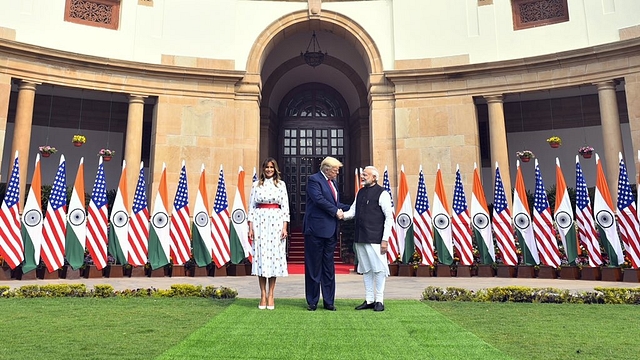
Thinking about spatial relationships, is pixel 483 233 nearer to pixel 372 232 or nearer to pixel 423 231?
pixel 423 231

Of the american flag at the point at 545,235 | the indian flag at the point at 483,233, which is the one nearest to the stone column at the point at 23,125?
the indian flag at the point at 483,233

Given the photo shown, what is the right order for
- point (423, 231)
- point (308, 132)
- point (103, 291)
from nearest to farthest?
point (103, 291) → point (423, 231) → point (308, 132)

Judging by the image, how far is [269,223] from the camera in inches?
226

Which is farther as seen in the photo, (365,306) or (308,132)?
(308,132)

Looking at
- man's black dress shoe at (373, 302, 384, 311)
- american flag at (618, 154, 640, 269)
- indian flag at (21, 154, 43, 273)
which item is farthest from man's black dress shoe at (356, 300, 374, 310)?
indian flag at (21, 154, 43, 273)

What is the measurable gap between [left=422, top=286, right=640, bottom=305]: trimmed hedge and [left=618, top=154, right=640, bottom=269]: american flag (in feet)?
12.7

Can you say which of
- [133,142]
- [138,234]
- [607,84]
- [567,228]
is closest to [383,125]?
[567,228]

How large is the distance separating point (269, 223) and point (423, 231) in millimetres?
6118

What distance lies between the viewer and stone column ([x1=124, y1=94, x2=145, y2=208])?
14.1m

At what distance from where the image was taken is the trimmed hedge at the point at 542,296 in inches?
235

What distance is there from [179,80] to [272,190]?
10.7m

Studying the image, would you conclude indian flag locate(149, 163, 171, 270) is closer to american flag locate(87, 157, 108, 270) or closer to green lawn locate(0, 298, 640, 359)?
american flag locate(87, 157, 108, 270)

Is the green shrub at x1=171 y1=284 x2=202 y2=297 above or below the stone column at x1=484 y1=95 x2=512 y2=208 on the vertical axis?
below

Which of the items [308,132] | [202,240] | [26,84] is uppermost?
[308,132]
